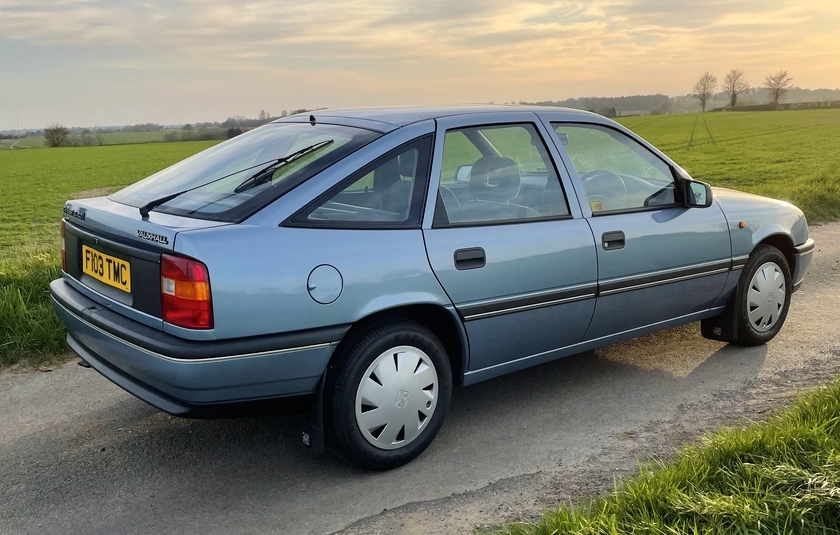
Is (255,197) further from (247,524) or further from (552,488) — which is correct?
(552,488)

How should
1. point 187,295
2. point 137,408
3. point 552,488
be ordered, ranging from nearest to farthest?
point 187,295 → point 552,488 → point 137,408

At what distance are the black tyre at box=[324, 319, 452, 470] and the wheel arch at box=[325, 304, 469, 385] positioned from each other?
3 centimetres

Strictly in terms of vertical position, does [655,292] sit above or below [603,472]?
above

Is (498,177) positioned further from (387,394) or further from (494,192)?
(387,394)

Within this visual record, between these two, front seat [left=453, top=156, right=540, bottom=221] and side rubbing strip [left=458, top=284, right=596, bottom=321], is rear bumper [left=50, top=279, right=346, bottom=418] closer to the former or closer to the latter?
side rubbing strip [left=458, top=284, right=596, bottom=321]

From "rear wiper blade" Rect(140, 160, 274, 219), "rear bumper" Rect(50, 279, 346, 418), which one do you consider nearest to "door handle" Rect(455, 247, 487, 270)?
"rear bumper" Rect(50, 279, 346, 418)

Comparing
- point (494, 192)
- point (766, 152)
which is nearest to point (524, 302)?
point (494, 192)

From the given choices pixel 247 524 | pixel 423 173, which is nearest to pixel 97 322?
pixel 247 524

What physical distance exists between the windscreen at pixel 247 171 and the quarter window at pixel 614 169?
1272 millimetres

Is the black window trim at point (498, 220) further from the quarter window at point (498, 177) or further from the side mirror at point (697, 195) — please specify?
the side mirror at point (697, 195)

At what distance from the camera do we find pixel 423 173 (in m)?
3.52

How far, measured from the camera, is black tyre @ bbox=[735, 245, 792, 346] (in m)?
4.82

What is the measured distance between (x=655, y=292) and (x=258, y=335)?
2.41m

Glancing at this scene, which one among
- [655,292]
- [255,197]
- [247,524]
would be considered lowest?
[247,524]
